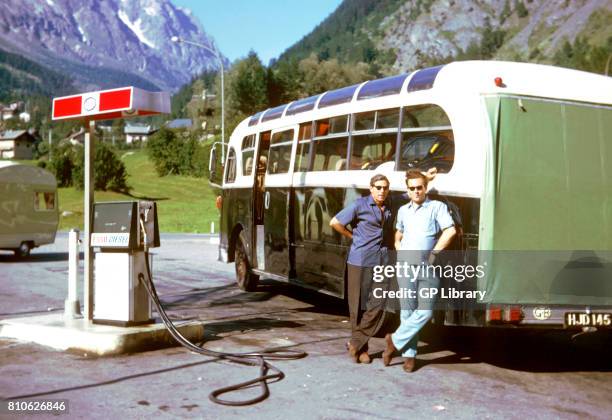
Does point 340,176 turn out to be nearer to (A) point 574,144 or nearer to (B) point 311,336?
(B) point 311,336

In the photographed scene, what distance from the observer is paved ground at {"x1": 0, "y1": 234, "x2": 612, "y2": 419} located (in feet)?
19.4

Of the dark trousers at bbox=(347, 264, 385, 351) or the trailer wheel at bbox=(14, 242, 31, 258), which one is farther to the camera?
the trailer wheel at bbox=(14, 242, 31, 258)

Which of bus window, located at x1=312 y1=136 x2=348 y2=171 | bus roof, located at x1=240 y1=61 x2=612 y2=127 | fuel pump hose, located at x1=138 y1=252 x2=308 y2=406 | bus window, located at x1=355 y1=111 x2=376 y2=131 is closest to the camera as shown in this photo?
fuel pump hose, located at x1=138 y1=252 x2=308 y2=406

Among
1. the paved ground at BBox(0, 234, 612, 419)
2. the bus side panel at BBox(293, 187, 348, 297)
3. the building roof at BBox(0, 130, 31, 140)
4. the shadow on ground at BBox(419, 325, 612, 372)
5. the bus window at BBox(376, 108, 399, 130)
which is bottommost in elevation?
the shadow on ground at BBox(419, 325, 612, 372)

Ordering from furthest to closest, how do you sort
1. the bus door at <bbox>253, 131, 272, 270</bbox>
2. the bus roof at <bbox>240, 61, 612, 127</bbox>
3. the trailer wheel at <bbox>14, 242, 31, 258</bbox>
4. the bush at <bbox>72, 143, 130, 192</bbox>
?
the bush at <bbox>72, 143, 130, 192</bbox>
the trailer wheel at <bbox>14, 242, 31, 258</bbox>
the bus door at <bbox>253, 131, 272, 270</bbox>
the bus roof at <bbox>240, 61, 612, 127</bbox>

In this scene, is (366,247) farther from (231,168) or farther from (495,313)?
(231,168)

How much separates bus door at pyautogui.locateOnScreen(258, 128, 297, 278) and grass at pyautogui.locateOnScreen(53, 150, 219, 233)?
29666 mm

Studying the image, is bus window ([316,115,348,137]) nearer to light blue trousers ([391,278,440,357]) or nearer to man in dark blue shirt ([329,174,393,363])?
man in dark blue shirt ([329,174,393,363])

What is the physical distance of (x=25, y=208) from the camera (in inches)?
865

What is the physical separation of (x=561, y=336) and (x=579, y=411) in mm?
4021

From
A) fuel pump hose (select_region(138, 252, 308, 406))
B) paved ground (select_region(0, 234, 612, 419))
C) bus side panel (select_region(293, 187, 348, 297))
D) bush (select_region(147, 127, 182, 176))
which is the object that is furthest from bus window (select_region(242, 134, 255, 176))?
bush (select_region(147, 127, 182, 176))

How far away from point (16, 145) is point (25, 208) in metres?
177

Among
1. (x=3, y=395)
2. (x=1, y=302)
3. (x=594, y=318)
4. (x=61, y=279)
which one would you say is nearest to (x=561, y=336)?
(x=594, y=318)

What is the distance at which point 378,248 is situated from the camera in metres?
7.69
